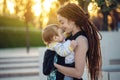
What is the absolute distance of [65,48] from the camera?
3.80 m

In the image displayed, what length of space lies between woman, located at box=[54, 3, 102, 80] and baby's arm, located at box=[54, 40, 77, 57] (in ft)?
0.16

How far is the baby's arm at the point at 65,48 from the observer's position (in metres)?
3.70

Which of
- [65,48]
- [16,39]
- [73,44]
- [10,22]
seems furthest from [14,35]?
[73,44]

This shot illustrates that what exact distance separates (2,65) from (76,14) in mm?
13328

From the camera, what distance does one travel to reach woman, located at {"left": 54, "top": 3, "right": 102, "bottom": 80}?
3.69 m

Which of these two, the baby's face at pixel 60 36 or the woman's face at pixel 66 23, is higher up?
the woman's face at pixel 66 23

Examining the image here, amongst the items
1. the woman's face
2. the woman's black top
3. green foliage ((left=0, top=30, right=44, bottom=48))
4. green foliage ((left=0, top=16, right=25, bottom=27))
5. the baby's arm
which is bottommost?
green foliage ((left=0, top=30, right=44, bottom=48))

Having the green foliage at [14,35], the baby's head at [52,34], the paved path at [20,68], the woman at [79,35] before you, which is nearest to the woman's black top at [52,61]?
the woman at [79,35]

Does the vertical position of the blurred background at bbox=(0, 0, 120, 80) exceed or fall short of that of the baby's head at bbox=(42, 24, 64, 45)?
it falls short

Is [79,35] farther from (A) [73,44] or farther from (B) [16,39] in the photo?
(B) [16,39]

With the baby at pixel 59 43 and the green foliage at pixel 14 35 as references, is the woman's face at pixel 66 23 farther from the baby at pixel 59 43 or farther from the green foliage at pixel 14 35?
the green foliage at pixel 14 35

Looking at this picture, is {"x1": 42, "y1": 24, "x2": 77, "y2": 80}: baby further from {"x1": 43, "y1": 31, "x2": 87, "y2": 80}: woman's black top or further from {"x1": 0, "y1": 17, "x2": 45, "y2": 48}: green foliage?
{"x1": 0, "y1": 17, "x2": 45, "y2": 48}: green foliage

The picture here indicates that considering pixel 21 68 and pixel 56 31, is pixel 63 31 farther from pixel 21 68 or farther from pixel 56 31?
pixel 21 68

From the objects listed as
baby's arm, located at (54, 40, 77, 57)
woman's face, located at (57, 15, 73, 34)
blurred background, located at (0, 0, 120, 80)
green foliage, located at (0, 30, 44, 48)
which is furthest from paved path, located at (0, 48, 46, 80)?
green foliage, located at (0, 30, 44, 48)
